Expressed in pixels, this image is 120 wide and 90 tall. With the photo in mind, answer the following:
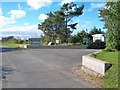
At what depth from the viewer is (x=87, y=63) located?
14.5 metres

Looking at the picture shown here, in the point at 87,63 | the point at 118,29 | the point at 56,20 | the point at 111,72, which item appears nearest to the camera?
the point at 111,72

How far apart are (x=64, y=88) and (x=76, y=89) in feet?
1.47

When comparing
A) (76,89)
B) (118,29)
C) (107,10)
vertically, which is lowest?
(76,89)

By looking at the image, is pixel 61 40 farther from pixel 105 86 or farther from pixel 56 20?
pixel 105 86

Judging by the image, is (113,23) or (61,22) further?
(61,22)

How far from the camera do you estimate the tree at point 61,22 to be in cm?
4945

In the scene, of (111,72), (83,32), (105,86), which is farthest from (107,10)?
(83,32)

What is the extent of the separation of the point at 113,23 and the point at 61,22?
32.3 metres

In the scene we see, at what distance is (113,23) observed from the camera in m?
17.8

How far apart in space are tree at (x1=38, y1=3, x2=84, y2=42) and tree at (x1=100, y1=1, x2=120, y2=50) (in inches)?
1184

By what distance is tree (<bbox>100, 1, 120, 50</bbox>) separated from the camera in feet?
57.5

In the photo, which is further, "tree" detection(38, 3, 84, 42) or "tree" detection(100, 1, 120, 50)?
"tree" detection(38, 3, 84, 42)

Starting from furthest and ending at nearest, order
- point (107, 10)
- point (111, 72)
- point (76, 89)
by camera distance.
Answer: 1. point (107, 10)
2. point (111, 72)
3. point (76, 89)

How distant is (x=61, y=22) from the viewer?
163 ft
